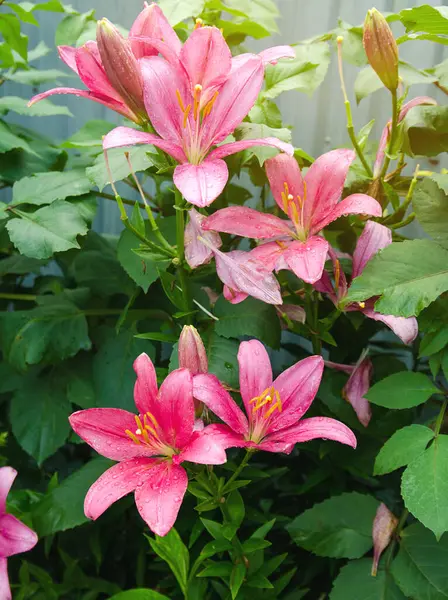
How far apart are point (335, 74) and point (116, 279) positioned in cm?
50

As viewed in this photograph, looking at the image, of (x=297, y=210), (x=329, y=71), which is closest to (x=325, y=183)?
(x=297, y=210)

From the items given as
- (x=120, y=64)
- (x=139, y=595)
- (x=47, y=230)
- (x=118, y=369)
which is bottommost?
(x=139, y=595)

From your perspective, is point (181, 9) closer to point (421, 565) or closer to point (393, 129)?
point (393, 129)

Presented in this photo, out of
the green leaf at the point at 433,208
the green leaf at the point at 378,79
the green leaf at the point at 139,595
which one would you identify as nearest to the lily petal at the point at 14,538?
the green leaf at the point at 139,595

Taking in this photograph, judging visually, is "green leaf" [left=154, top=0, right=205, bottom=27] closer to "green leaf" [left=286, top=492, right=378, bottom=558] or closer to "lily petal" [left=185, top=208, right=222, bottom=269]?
"lily petal" [left=185, top=208, right=222, bottom=269]

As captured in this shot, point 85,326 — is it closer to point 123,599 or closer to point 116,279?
point 116,279

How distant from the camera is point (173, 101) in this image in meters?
0.62

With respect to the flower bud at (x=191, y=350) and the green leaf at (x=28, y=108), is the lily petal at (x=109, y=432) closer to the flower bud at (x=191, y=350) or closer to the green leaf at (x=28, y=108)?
the flower bud at (x=191, y=350)

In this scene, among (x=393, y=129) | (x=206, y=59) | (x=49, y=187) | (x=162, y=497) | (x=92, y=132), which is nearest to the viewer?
(x=162, y=497)

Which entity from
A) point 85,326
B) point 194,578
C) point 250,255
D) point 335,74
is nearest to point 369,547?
point 194,578

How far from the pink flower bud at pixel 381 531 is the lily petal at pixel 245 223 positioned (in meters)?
0.34

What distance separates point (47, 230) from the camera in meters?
0.74

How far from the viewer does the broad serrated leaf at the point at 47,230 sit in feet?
2.35

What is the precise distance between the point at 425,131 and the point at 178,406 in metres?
0.49
